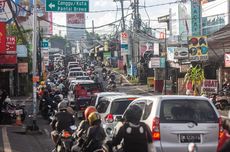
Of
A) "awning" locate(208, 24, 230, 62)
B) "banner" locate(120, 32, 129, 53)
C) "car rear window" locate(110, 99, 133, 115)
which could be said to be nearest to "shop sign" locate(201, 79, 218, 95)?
"awning" locate(208, 24, 230, 62)

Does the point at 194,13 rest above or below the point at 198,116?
above

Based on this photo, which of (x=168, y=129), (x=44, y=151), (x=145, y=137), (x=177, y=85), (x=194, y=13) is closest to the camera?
(x=145, y=137)

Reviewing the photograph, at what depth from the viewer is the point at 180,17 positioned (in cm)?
5834

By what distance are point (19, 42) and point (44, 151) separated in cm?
3240

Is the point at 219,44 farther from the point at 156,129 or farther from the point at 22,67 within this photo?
the point at 156,129

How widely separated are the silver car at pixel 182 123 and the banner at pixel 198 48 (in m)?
23.2

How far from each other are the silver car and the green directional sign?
13.4 metres

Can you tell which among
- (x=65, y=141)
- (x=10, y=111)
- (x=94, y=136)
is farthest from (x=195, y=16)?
(x=94, y=136)

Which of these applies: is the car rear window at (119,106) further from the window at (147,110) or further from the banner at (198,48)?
the banner at (198,48)

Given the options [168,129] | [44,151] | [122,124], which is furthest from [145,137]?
[44,151]

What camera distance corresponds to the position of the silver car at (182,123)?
892 centimetres


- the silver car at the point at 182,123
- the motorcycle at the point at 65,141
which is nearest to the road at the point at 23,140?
the motorcycle at the point at 65,141

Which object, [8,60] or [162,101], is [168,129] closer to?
[162,101]

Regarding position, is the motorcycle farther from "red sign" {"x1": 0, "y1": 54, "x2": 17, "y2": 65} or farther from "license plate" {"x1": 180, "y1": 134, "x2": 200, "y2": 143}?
"red sign" {"x1": 0, "y1": 54, "x2": 17, "y2": 65}
